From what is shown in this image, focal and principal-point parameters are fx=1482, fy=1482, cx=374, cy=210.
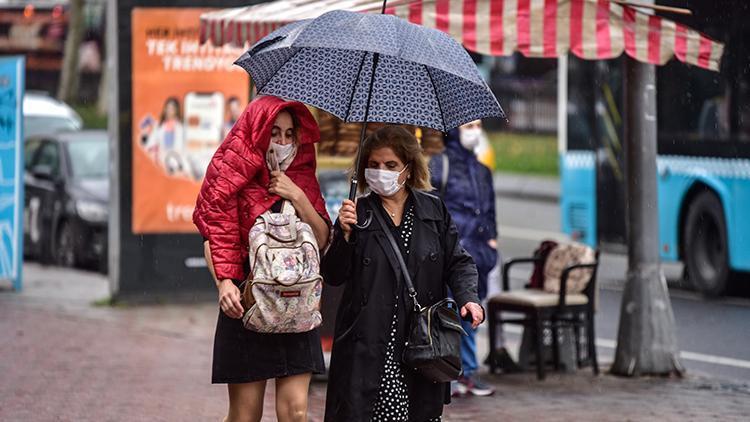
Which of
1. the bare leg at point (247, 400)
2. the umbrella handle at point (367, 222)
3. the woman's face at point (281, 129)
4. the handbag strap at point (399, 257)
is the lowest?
the bare leg at point (247, 400)

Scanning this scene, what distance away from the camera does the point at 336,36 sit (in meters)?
5.74

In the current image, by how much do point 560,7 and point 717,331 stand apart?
16.3 ft

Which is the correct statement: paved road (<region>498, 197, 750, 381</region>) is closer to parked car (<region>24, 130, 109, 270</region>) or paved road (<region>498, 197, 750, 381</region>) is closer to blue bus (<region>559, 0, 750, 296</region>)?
blue bus (<region>559, 0, 750, 296</region>)

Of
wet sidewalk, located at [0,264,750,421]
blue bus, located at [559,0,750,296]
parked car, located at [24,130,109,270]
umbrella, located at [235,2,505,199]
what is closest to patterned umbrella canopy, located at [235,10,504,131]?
umbrella, located at [235,2,505,199]

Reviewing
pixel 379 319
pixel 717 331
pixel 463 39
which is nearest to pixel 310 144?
pixel 379 319

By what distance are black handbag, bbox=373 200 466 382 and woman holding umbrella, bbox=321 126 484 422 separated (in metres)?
0.06

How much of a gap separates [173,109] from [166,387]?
4.58m

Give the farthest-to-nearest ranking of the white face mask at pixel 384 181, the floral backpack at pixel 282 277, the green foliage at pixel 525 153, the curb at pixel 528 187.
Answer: the green foliage at pixel 525 153 → the curb at pixel 528 187 → the white face mask at pixel 384 181 → the floral backpack at pixel 282 277

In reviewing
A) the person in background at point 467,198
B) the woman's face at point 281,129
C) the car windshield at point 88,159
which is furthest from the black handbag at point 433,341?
the car windshield at point 88,159

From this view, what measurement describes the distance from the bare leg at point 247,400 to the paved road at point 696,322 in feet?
17.2

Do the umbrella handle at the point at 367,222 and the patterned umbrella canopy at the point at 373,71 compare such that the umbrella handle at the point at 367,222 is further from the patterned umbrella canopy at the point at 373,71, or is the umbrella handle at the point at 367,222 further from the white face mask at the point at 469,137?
the white face mask at the point at 469,137

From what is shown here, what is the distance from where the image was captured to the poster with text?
524 inches

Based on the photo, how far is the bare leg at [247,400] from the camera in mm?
5969

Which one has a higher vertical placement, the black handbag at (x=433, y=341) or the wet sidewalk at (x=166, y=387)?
the black handbag at (x=433, y=341)
